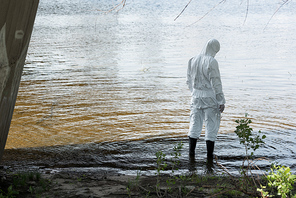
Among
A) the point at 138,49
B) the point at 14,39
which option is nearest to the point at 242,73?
the point at 138,49

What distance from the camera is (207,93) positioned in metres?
5.49

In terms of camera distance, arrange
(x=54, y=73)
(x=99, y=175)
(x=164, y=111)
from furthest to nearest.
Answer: (x=54, y=73)
(x=164, y=111)
(x=99, y=175)

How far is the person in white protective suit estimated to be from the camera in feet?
17.5

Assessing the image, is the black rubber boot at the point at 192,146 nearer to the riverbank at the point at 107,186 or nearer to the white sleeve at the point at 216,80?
the white sleeve at the point at 216,80

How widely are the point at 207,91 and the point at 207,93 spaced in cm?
4

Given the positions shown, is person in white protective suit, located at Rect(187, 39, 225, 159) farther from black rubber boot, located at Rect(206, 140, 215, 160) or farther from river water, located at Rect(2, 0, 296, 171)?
river water, located at Rect(2, 0, 296, 171)

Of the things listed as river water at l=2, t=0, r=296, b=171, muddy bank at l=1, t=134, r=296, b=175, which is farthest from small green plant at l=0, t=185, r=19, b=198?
river water at l=2, t=0, r=296, b=171

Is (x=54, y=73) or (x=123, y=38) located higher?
(x=123, y=38)

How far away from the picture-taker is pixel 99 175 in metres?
4.94

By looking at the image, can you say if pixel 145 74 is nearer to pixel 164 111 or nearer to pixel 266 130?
pixel 164 111

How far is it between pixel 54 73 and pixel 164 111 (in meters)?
6.28

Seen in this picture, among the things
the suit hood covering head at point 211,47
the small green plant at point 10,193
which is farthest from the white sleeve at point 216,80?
the small green plant at point 10,193

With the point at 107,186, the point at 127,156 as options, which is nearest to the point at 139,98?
the point at 127,156

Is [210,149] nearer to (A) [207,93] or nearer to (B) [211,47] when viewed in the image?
(A) [207,93]
